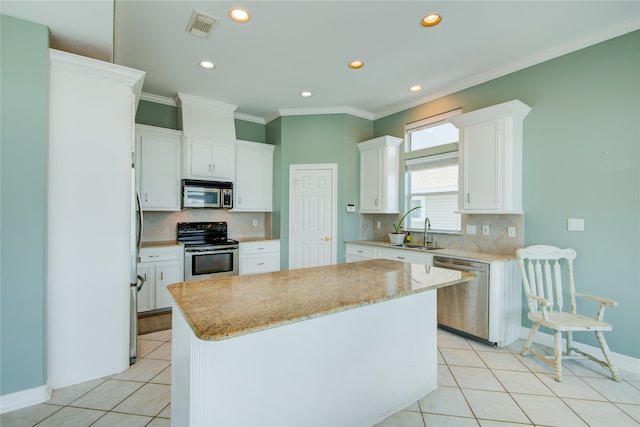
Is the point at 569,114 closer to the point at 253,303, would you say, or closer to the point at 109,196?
the point at 253,303

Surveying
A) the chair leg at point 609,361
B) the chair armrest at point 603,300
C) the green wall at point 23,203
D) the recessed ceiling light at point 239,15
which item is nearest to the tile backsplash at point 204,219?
the green wall at point 23,203

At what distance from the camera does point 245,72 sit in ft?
11.2

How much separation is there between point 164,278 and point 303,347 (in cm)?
296


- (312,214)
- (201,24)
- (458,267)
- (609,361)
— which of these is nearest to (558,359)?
(609,361)

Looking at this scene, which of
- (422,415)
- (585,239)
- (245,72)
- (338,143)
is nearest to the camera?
(422,415)

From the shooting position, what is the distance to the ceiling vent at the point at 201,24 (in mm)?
2441

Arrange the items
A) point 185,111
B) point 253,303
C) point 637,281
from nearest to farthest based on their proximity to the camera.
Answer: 1. point 253,303
2. point 637,281
3. point 185,111

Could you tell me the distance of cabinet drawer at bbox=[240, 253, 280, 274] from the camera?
4344 mm

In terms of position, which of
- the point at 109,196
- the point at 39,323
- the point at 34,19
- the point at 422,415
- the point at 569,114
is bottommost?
the point at 422,415

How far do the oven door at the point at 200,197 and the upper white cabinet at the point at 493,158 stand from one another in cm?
324

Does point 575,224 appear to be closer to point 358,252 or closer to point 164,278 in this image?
point 358,252

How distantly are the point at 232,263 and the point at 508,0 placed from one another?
3999 mm

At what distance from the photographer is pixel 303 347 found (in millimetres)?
1435

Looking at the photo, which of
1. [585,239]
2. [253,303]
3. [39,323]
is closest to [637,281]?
[585,239]
